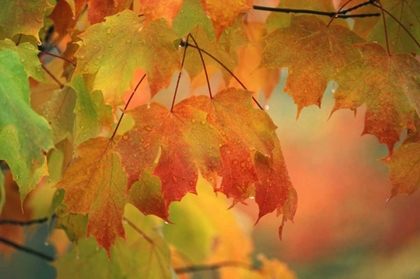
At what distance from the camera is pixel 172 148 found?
59 cm

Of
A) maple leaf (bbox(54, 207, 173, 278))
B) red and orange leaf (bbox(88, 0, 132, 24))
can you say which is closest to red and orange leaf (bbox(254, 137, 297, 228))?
red and orange leaf (bbox(88, 0, 132, 24))

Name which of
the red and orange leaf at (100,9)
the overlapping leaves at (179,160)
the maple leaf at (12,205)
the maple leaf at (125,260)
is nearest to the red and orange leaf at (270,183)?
the overlapping leaves at (179,160)

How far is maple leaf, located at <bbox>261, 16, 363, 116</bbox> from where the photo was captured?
0.67 metres

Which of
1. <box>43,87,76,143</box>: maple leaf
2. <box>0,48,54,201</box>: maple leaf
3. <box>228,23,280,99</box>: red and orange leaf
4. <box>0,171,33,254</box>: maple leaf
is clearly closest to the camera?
<box>0,48,54,201</box>: maple leaf

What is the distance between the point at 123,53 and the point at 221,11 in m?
0.13

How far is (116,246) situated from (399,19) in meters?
0.57

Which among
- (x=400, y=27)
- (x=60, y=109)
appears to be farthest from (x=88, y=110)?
(x=400, y=27)

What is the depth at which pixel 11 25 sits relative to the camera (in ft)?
2.15

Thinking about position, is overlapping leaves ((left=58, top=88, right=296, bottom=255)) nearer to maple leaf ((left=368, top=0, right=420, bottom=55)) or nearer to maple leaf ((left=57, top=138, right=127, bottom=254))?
maple leaf ((left=57, top=138, right=127, bottom=254))

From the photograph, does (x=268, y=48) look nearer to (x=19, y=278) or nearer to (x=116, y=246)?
(x=116, y=246)

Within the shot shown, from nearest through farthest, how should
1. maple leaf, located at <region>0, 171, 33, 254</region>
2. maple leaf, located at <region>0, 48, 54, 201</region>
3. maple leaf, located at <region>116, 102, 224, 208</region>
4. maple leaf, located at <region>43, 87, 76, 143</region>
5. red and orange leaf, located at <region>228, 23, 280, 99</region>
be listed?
maple leaf, located at <region>0, 48, 54, 201</region>, maple leaf, located at <region>116, 102, 224, 208</region>, maple leaf, located at <region>43, 87, 76, 143</region>, red and orange leaf, located at <region>228, 23, 280, 99</region>, maple leaf, located at <region>0, 171, 33, 254</region>

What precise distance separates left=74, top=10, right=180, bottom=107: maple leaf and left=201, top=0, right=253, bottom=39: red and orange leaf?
0.08m

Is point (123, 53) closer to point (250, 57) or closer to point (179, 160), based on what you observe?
point (179, 160)

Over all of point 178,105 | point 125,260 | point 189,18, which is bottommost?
point 125,260
